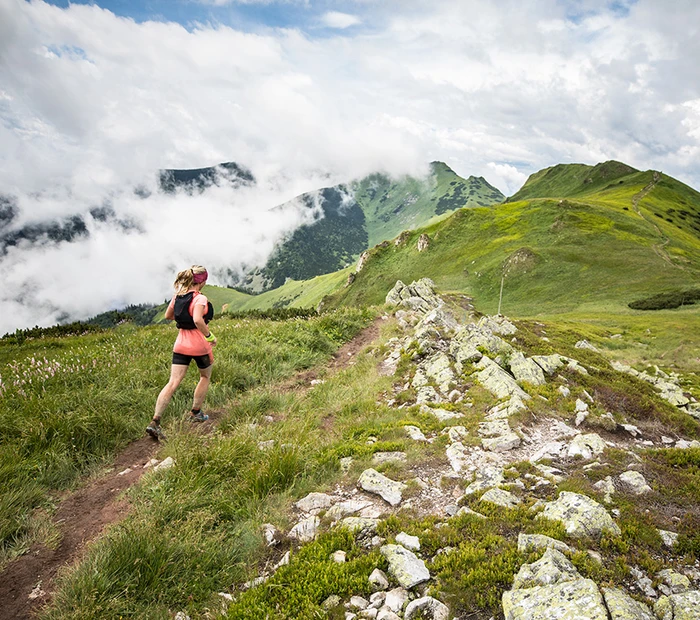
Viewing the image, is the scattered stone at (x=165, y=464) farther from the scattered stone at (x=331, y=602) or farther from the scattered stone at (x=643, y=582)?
the scattered stone at (x=643, y=582)

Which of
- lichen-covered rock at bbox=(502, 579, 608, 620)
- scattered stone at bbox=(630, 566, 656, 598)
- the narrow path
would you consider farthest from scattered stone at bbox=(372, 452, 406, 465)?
the narrow path

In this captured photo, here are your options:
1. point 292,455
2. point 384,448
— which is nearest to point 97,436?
point 292,455

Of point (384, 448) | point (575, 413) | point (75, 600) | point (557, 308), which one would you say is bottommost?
point (75, 600)

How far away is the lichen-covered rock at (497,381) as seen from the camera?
9.36 meters

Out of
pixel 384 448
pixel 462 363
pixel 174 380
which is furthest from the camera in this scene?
pixel 462 363

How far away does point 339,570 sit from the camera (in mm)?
4309

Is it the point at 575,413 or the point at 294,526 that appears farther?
the point at 575,413

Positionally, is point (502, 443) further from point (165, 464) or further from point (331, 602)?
point (165, 464)

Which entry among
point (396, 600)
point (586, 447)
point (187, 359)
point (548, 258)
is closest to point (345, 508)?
point (396, 600)

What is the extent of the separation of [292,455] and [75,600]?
3.33 m

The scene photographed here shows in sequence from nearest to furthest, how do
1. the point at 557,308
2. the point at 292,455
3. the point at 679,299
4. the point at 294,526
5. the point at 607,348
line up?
the point at 294,526
the point at 292,455
the point at 607,348
the point at 679,299
the point at 557,308

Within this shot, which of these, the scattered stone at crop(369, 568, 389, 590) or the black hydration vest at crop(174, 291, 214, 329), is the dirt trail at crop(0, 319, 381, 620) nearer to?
the black hydration vest at crop(174, 291, 214, 329)

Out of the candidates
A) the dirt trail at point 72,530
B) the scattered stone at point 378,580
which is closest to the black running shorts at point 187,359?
the dirt trail at point 72,530

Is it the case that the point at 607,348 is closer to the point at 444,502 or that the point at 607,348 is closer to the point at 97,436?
the point at 444,502
